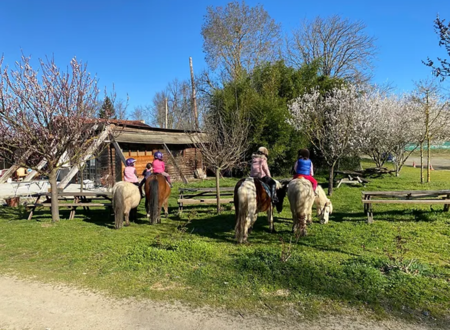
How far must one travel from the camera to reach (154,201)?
8141 mm

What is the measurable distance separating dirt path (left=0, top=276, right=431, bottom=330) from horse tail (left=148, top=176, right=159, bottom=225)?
384 cm

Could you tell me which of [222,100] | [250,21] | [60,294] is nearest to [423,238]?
[60,294]

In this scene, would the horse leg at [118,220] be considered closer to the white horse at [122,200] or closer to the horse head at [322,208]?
the white horse at [122,200]

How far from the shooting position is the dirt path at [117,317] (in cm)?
346

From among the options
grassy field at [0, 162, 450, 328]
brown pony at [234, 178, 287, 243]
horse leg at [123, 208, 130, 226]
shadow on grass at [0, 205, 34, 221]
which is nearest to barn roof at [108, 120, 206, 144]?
shadow on grass at [0, 205, 34, 221]

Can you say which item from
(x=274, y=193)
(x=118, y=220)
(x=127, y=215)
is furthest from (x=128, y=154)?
(x=274, y=193)

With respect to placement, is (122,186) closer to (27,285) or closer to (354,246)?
(27,285)

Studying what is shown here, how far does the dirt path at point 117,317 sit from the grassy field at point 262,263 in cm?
22

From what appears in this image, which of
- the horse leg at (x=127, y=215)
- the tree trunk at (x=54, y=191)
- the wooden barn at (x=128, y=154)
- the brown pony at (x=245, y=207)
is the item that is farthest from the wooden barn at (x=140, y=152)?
the brown pony at (x=245, y=207)

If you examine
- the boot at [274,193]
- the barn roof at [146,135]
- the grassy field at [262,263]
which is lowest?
the grassy field at [262,263]

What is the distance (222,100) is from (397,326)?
1909cm

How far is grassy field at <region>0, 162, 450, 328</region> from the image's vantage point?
402 cm

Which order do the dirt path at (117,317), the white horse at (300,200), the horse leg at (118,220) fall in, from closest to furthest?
the dirt path at (117,317), the white horse at (300,200), the horse leg at (118,220)

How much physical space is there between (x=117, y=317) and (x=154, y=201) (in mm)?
4584
